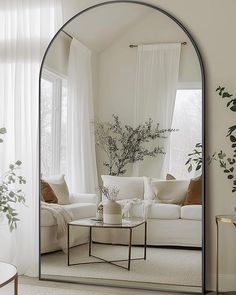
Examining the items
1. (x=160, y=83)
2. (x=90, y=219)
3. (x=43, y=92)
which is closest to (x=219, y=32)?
(x=160, y=83)

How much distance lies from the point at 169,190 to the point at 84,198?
0.73 meters

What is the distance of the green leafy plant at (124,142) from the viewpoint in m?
4.08

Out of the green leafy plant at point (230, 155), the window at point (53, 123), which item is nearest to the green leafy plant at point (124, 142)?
the window at point (53, 123)

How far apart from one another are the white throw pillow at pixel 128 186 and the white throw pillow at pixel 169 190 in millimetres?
100

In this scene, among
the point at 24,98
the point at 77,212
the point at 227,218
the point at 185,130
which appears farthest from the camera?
the point at 24,98

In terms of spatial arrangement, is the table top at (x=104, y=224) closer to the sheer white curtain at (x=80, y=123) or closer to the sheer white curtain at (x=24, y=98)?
the sheer white curtain at (x=80, y=123)

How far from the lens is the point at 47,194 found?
4.34m

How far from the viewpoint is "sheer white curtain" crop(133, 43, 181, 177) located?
4.05 m

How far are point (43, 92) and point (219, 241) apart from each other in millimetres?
1966

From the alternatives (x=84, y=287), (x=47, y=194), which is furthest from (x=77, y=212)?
(x=84, y=287)

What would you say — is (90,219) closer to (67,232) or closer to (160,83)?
(67,232)

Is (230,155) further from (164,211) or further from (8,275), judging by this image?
(8,275)

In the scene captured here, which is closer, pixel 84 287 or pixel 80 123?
pixel 84 287

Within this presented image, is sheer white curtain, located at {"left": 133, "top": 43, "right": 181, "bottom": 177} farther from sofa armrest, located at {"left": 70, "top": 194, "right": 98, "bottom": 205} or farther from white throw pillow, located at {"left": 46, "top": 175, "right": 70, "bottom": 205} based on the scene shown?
white throw pillow, located at {"left": 46, "top": 175, "right": 70, "bottom": 205}
